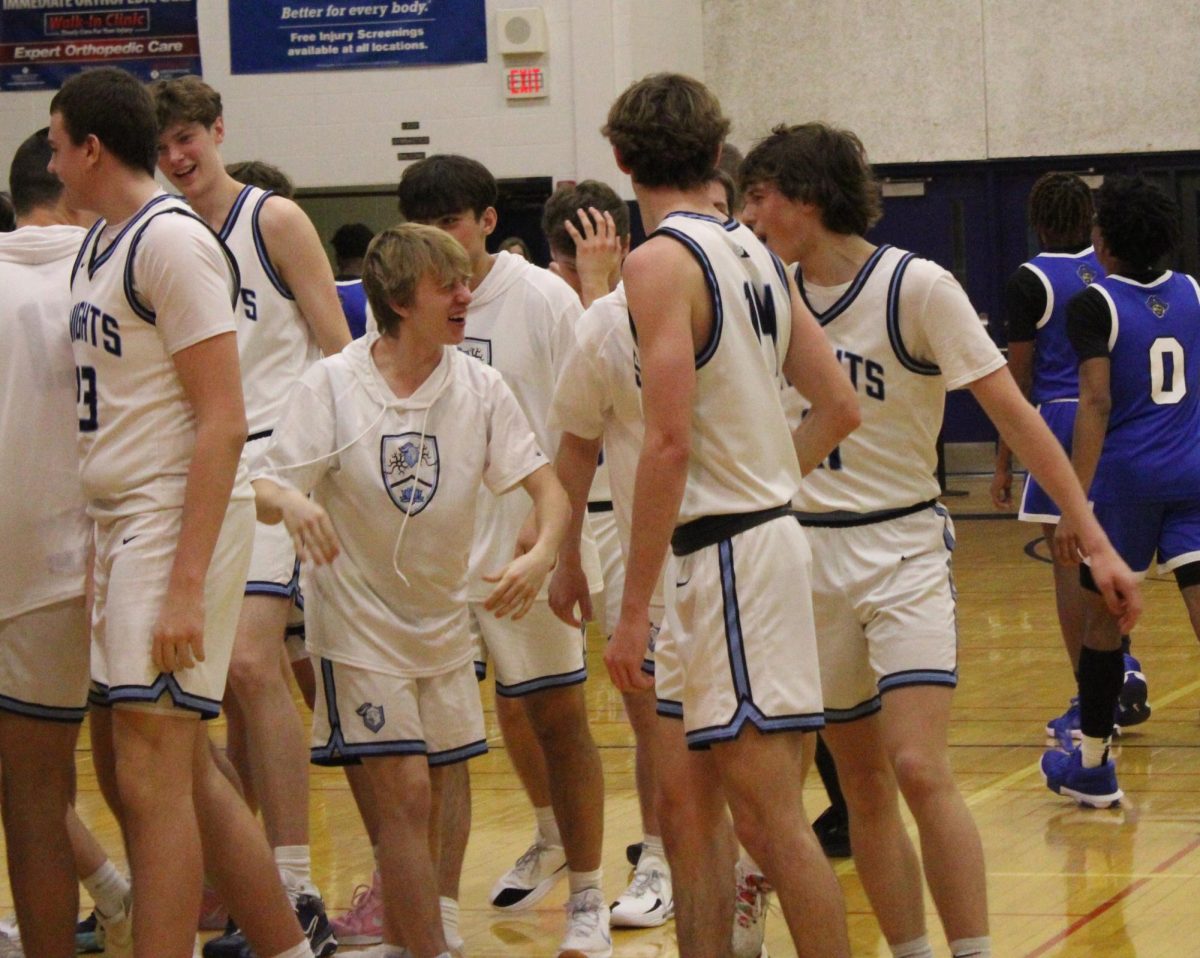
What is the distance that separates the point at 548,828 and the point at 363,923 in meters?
0.62

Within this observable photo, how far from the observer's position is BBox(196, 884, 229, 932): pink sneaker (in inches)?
182

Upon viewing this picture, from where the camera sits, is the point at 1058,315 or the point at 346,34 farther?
the point at 346,34

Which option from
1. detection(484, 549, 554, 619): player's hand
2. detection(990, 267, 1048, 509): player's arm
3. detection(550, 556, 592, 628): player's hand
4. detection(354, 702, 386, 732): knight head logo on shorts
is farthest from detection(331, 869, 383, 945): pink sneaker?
detection(990, 267, 1048, 509): player's arm

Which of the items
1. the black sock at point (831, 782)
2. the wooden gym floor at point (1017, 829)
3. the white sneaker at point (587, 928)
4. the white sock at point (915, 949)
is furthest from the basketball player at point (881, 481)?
the black sock at point (831, 782)

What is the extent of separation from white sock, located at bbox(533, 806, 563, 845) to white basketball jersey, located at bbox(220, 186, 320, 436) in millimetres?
1260

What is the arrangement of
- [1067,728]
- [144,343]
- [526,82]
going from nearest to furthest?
[144,343], [1067,728], [526,82]

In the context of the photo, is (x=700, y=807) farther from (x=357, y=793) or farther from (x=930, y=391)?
(x=357, y=793)

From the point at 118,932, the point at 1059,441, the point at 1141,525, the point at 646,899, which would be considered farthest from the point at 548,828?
the point at 1059,441

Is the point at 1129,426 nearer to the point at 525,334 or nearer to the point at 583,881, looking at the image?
the point at 525,334

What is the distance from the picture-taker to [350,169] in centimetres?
1380

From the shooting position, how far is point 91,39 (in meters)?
14.2

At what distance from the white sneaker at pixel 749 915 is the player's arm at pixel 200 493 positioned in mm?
1500

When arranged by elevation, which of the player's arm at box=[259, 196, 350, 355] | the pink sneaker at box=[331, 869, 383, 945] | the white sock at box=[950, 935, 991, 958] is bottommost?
the pink sneaker at box=[331, 869, 383, 945]

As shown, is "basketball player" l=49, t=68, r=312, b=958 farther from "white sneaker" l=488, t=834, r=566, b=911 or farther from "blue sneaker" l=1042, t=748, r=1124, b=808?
"blue sneaker" l=1042, t=748, r=1124, b=808
